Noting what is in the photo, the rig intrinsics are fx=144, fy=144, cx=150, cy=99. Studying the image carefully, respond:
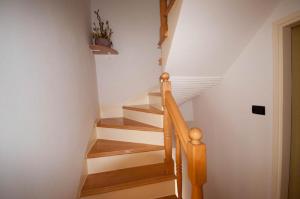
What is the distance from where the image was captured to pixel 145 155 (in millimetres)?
1496

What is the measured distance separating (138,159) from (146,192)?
309 mm

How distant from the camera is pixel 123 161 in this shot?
1462 millimetres

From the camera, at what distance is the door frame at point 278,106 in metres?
1.17

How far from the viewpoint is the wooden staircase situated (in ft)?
3.91

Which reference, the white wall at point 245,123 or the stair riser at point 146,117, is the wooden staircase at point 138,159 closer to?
the stair riser at point 146,117

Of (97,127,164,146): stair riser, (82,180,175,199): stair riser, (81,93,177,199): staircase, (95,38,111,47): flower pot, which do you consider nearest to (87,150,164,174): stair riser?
(81,93,177,199): staircase

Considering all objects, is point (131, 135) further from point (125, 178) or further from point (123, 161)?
point (125, 178)

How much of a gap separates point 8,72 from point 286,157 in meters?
2.02

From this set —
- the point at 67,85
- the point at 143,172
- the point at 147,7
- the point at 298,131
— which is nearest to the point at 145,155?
the point at 143,172

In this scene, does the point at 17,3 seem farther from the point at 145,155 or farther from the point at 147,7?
the point at 147,7

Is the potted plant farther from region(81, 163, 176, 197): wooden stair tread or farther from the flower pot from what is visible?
region(81, 163, 176, 197): wooden stair tread

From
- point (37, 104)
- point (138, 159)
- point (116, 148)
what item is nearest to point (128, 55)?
point (116, 148)

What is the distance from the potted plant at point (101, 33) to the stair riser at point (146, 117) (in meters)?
1.05

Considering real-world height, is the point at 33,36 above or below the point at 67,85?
above
